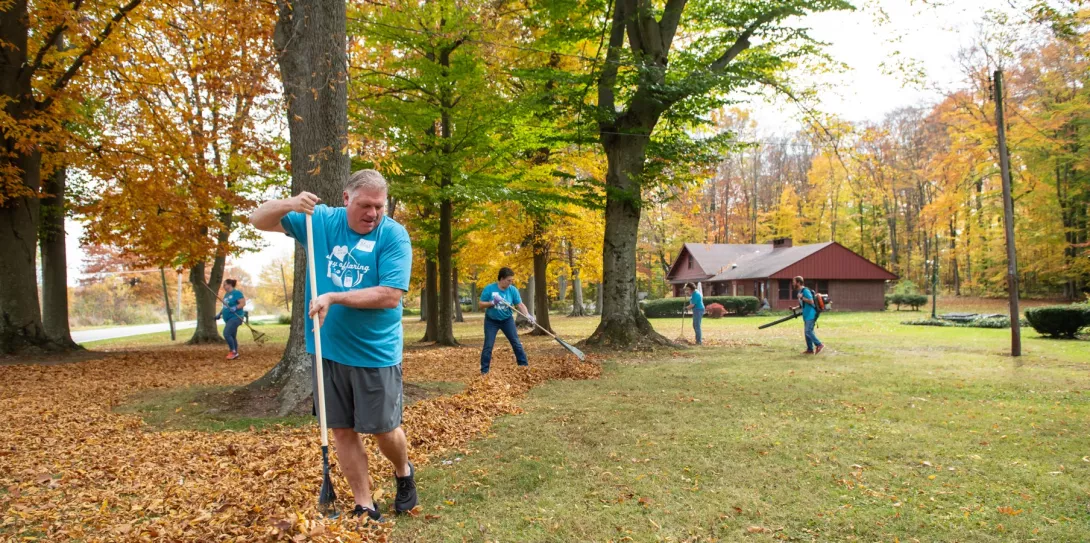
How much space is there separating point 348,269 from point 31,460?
12.2 ft

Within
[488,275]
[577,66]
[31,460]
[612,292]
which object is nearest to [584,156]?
[577,66]

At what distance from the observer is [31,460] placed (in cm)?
462

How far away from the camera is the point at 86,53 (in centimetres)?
1124

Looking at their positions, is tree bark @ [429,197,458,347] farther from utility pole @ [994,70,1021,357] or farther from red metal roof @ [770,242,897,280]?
red metal roof @ [770,242,897,280]

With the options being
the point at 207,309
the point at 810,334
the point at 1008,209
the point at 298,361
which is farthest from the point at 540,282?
the point at 298,361

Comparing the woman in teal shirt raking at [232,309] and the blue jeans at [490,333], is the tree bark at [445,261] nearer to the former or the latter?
the woman in teal shirt raking at [232,309]

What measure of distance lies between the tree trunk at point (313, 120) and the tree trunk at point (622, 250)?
7393 millimetres

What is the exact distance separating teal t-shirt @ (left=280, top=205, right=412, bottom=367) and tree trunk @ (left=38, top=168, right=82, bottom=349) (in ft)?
44.8

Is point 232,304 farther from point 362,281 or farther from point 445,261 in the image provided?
point 362,281

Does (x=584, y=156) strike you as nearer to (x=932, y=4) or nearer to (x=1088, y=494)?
(x=932, y=4)

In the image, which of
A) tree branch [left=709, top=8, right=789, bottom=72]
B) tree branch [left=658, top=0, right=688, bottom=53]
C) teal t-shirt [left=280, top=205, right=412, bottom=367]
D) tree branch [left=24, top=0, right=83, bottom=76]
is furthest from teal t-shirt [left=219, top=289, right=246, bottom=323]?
tree branch [left=709, top=8, right=789, bottom=72]

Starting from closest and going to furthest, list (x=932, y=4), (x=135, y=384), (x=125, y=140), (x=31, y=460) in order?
(x=31, y=460), (x=135, y=384), (x=932, y=4), (x=125, y=140)

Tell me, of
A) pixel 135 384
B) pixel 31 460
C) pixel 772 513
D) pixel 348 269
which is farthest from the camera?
pixel 135 384

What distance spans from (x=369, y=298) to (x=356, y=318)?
9.5 inches
